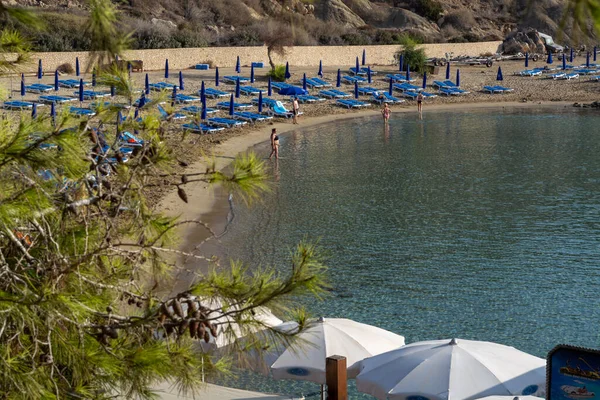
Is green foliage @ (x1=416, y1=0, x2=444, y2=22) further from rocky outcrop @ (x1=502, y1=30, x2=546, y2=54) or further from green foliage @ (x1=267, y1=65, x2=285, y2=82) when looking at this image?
green foliage @ (x1=267, y1=65, x2=285, y2=82)

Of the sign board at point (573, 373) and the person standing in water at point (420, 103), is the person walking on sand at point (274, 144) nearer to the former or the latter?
the person standing in water at point (420, 103)

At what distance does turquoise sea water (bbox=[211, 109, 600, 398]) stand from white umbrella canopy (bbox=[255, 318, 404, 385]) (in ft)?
4.19

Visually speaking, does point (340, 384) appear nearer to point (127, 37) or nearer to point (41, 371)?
point (41, 371)

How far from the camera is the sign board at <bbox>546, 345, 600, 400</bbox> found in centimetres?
762

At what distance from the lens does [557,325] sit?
14633mm

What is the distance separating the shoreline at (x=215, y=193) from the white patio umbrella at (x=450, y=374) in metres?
2.41

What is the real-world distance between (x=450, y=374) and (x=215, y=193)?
50.7 feet

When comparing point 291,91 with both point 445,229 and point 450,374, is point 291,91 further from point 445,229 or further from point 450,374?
point 450,374

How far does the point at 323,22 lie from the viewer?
68188 millimetres

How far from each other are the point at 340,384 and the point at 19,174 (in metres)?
4.98

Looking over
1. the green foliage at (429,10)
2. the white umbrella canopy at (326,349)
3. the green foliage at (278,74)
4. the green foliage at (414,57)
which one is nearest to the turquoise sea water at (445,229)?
the white umbrella canopy at (326,349)

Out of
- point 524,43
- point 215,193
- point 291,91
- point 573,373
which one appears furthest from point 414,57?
point 573,373

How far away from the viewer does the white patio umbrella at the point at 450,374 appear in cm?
1009

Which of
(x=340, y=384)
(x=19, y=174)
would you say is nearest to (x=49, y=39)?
(x=340, y=384)
